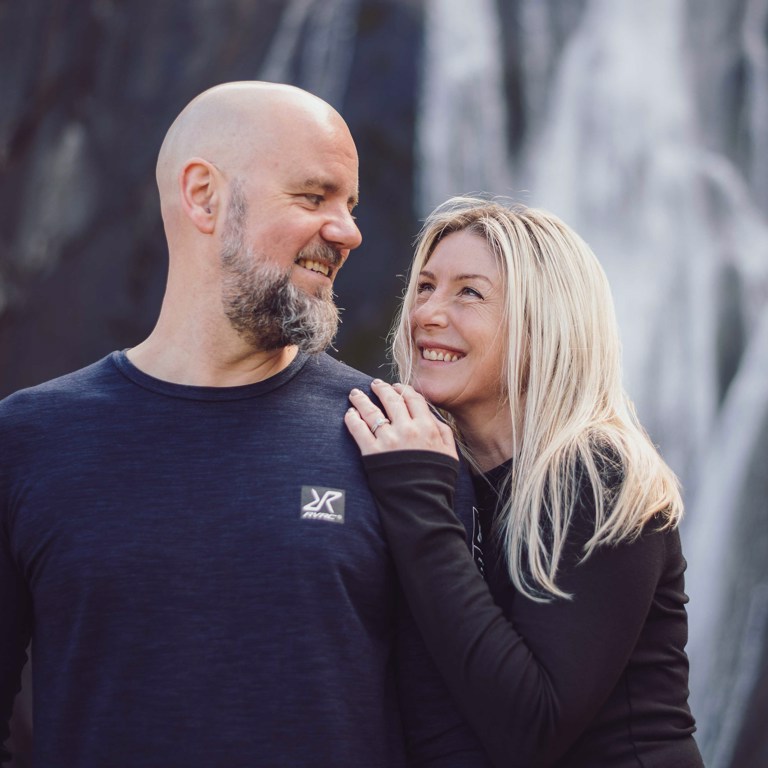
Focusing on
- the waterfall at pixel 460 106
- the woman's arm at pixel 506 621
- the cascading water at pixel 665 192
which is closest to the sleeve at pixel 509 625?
the woman's arm at pixel 506 621

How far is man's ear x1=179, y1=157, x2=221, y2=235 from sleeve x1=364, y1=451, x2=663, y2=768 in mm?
476

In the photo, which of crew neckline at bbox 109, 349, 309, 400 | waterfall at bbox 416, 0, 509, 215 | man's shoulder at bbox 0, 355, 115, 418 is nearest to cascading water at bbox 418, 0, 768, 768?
waterfall at bbox 416, 0, 509, 215

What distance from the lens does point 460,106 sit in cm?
400

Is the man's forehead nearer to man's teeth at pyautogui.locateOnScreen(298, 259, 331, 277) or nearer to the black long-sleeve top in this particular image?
man's teeth at pyautogui.locateOnScreen(298, 259, 331, 277)

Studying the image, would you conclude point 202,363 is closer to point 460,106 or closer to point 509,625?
point 509,625

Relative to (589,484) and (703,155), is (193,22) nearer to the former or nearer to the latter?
(703,155)

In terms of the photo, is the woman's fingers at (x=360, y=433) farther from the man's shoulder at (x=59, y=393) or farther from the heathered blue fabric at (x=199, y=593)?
the man's shoulder at (x=59, y=393)

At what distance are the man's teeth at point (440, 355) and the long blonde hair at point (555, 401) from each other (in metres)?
0.06

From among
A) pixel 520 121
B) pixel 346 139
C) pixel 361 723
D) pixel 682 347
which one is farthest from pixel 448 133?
pixel 361 723

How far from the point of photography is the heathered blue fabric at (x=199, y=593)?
130cm

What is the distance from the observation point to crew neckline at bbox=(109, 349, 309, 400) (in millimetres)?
1468

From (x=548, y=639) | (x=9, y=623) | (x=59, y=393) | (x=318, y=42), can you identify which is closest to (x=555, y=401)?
(x=548, y=639)

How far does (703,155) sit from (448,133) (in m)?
1.03

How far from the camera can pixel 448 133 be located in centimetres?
396
